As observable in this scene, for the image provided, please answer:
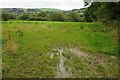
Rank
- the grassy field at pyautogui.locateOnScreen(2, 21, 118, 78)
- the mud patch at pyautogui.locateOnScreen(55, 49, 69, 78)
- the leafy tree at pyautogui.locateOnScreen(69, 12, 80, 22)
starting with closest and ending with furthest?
the mud patch at pyautogui.locateOnScreen(55, 49, 69, 78), the grassy field at pyautogui.locateOnScreen(2, 21, 118, 78), the leafy tree at pyautogui.locateOnScreen(69, 12, 80, 22)

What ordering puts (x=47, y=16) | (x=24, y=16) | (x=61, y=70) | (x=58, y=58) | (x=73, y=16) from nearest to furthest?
→ 1. (x=61, y=70)
2. (x=58, y=58)
3. (x=24, y=16)
4. (x=47, y=16)
5. (x=73, y=16)

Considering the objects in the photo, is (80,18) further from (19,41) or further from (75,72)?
(75,72)

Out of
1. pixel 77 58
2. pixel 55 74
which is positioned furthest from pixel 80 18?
pixel 55 74

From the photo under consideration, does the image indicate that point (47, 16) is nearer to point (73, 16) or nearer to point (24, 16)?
point (24, 16)

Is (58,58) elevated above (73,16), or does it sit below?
below

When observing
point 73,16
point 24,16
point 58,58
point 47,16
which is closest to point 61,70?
point 58,58

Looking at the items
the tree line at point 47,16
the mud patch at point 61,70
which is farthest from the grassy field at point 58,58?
the tree line at point 47,16

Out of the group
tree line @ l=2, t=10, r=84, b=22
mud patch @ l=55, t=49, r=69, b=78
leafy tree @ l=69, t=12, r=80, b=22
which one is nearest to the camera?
mud patch @ l=55, t=49, r=69, b=78

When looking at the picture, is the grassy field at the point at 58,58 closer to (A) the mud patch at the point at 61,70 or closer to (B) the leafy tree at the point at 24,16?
(A) the mud patch at the point at 61,70

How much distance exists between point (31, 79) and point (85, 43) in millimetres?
→ 4858

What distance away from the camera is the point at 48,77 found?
19.3 feet

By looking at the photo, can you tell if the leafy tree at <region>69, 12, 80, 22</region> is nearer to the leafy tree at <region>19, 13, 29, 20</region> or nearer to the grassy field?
the leafy tree at <region>19, 13, 29, 20</region>

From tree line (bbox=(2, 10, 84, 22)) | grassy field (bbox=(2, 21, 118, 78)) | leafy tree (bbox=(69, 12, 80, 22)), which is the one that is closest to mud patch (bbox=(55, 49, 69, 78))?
grassy field (bbox=(2, 21, 118, 78))

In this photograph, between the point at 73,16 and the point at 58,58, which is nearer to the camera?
the point at 58,58
